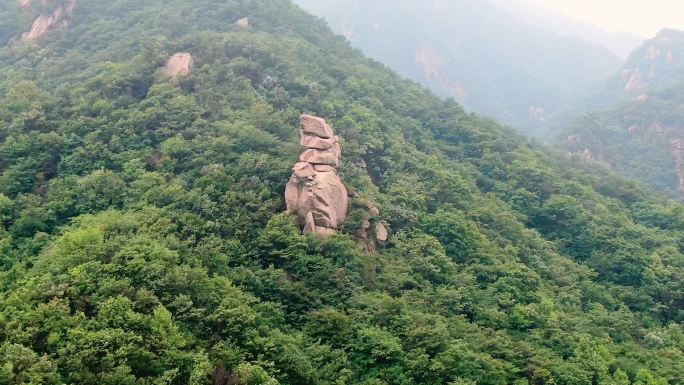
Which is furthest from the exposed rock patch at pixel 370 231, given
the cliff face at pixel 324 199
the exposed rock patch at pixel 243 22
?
the exposed rock patch at pixel 243 22

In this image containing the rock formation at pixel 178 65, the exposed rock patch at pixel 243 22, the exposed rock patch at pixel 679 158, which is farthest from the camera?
the exposed rock patch at pixel 679 158

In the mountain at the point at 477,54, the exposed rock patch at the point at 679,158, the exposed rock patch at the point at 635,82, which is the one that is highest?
the exposed rock patch at the point at 635,82

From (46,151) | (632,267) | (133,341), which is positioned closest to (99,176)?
(46,151)

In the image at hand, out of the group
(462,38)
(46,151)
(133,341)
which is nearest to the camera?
(133,341)

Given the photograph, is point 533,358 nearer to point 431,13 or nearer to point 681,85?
point 681,85

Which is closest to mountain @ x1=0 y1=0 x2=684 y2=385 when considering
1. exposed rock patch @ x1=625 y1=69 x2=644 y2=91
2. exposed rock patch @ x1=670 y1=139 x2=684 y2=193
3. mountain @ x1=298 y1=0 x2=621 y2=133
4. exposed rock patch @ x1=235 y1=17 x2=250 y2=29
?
exposed rock patch @ x1=235 y1=17 x2=250 y2=29

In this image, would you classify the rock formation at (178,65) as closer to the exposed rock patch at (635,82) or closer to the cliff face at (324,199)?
the cliff face at (324,199)
